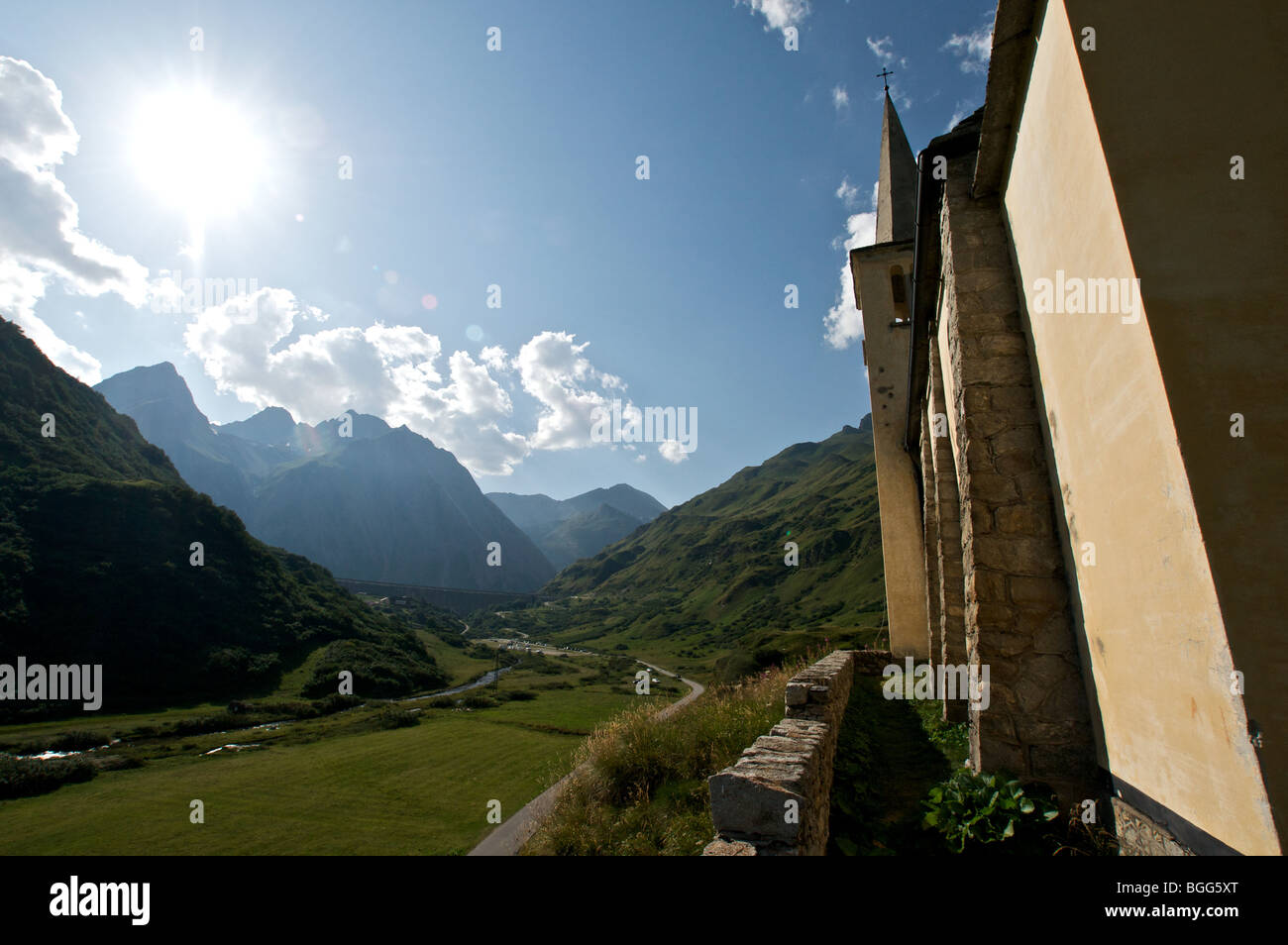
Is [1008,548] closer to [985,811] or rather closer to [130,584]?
[985,811]

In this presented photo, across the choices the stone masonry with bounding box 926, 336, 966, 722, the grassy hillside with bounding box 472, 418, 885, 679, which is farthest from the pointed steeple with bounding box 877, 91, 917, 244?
the grassy hillside with bounding box 472, 418, 885, 679

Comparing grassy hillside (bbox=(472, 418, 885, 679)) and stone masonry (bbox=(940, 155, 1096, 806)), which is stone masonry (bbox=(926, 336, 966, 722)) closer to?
stone masonry (bbox=(940, 155, 1096, 806))

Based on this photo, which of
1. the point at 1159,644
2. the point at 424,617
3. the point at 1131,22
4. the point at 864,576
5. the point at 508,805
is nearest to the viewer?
the point at 1159,644

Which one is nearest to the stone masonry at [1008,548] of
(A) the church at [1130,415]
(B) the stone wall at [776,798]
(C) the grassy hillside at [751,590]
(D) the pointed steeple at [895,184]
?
(A) the church at [1130,415]

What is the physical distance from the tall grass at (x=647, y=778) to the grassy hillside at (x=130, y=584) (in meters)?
66.3

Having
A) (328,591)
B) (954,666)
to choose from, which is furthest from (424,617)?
A: (954,666)

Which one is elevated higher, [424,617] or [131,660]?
[131,660]

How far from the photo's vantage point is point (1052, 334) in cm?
474

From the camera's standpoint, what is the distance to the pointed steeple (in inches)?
718

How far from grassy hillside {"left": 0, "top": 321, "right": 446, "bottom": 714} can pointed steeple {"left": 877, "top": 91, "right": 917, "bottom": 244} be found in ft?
244
